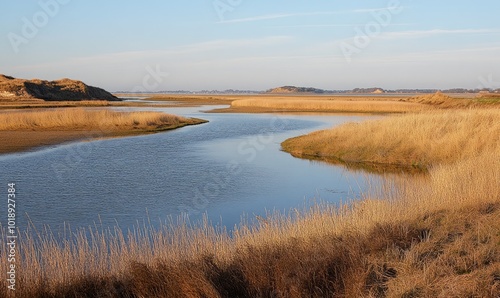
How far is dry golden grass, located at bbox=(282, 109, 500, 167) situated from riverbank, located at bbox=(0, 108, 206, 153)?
12229 mm

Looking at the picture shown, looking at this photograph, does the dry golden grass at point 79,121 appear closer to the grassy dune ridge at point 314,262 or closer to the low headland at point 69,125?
the low headland at point 69,125

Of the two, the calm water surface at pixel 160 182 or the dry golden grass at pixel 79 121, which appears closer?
the calm water surface at pixel 160 182

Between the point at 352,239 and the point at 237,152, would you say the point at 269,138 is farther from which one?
the point at 352,239

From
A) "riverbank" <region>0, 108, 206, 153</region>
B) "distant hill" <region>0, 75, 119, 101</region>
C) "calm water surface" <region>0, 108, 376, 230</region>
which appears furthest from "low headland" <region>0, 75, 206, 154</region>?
"distant hill" <region>0, 75, 119, 101</region>

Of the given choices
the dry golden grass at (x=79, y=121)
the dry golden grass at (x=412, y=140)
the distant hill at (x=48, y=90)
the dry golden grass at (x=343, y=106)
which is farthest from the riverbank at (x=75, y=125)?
the distant hill at (x=48, y=90)

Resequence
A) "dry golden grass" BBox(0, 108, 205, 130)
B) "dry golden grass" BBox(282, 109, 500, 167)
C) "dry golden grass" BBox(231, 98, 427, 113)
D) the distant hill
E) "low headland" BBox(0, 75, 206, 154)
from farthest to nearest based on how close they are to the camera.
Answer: the distant hill
"dry golden grass" BBox(231, 98, 427, 113)
"dry golden grass" BBox(0, 108, 205, 130)
"low headland" BBox(0, 75, 206, 154)
"dry golden grass" BBox(282, 109, 500, 167)

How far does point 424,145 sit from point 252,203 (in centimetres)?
941

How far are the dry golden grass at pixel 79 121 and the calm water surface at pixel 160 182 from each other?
7877mm

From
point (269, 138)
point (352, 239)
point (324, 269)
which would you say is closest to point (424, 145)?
point (269, 138)

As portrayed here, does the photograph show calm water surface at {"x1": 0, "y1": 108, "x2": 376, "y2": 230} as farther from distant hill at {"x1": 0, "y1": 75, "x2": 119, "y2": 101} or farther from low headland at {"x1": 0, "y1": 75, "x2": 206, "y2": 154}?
Answer: distant hill at {"x1": 0, "y1": 75, "x2": 119, "y2": 101}

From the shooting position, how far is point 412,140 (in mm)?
19625

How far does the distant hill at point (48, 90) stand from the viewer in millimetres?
82875

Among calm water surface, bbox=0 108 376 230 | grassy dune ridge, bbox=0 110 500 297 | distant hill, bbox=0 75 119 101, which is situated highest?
distant hill, bbox=0 75 119 101

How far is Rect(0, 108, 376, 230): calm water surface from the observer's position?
36.5ft
